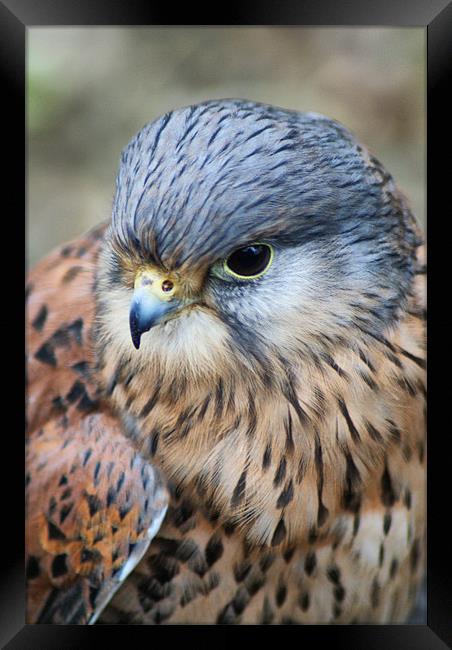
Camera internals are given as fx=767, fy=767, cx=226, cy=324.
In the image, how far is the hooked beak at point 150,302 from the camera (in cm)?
131

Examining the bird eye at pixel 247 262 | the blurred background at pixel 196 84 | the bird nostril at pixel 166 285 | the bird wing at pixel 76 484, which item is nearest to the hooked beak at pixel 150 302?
the bird nostril at pixel 166 285

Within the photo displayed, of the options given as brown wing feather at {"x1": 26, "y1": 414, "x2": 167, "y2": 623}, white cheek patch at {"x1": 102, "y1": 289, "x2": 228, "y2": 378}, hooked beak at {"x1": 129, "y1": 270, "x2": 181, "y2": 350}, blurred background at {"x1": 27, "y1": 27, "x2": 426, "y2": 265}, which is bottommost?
brown wing feather at {"x1": 26, "y1": 414, "x2": 167, "y2": 623}

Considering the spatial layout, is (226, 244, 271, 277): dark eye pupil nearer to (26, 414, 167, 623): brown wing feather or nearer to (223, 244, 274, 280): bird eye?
(223, 244, 274, 280): bird eye

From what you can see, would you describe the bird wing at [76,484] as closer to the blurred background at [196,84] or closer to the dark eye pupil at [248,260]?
the blurred background at [196,84]

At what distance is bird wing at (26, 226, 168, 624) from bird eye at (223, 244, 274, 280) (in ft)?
1.51

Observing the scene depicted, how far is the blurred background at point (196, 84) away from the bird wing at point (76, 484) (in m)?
0.35

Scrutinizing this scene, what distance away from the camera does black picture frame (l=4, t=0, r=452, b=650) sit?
158cm

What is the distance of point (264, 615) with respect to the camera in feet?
5.80

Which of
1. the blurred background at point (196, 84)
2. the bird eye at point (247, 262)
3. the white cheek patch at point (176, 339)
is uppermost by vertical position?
the blurred background at point (196, 84)

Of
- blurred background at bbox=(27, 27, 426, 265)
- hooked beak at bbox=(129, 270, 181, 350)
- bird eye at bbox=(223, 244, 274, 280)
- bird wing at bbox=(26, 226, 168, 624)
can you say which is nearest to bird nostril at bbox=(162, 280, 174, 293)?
hooked beak at bbox=(129, 270, 181, 350)

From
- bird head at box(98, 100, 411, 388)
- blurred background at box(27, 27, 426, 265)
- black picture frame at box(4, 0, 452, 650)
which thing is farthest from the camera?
blurred background at box(27, 27, 426, 265)
